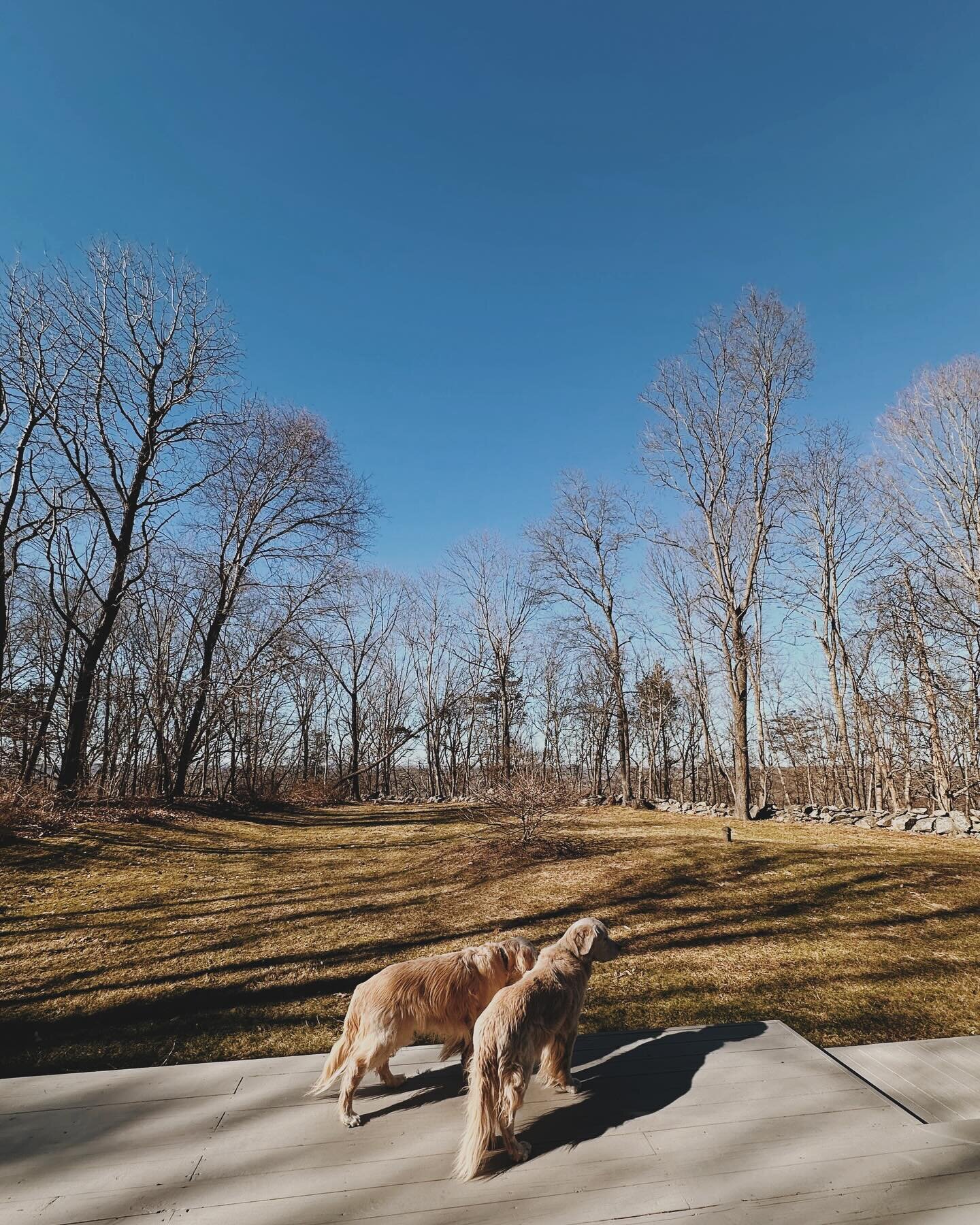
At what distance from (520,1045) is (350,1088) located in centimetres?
71

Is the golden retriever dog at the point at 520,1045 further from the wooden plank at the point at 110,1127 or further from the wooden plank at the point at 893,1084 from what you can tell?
the wooden plank at the point at 893,1084

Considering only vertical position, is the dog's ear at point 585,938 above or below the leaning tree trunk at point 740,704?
below

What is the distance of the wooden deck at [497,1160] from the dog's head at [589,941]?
0.47 metres

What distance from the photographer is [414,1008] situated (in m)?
2.29

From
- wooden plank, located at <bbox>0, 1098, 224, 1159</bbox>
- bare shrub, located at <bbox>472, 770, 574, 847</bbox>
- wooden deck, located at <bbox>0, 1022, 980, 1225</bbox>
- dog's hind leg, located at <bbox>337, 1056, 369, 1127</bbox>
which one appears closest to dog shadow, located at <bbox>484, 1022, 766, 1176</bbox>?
wooden deck, located at <bbox>0, 1022, 980, 1225</bbox>

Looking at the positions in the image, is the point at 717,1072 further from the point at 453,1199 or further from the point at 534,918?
the point at 534,918

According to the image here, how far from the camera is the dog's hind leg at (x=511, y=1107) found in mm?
1933

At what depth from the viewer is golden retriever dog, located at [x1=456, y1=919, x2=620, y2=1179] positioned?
1.92 meters

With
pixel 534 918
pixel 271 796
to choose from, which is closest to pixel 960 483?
pixel 534 918

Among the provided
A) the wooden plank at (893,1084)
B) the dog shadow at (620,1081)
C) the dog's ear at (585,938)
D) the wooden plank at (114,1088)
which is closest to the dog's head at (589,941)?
the dog's ear at (585,938)

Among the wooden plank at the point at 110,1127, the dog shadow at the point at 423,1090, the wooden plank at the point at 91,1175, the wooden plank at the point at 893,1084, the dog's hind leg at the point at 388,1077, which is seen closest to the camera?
the wooden plank at the point at 91,1175

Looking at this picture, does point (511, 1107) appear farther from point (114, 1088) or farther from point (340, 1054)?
point (114, 1088)

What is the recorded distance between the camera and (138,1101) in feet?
7.66

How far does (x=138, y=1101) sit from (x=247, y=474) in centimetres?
1576
